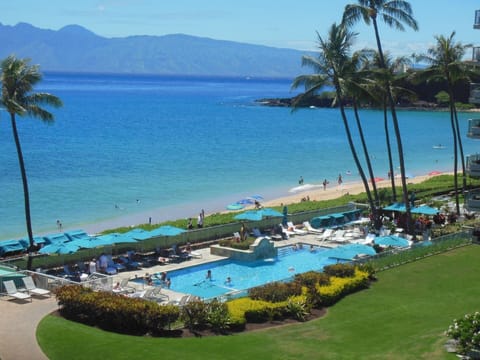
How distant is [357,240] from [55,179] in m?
46.7

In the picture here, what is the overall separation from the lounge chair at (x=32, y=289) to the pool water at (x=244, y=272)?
598 centimetres

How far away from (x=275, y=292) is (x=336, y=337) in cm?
367

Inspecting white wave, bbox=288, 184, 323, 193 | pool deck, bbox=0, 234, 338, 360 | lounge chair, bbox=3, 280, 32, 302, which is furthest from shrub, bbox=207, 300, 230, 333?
white wave, bbox=288, 184, 323, 193

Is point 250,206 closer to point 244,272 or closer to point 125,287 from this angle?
point 244,272

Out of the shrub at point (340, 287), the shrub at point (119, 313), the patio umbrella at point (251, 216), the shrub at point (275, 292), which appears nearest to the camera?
the shrub at point (119, 313)

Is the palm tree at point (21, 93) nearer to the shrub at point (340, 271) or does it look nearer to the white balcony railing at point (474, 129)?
the shrub at point (340, 271)

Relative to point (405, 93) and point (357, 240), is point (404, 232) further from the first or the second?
point (405, 93)

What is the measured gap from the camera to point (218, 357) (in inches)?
754

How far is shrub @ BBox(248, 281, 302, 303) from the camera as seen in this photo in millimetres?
24328

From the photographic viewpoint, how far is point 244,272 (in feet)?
113

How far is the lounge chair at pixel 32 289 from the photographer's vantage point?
2470 cm

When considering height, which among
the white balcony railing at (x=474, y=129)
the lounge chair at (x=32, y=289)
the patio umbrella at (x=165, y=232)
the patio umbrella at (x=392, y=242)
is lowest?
the patio umbrella at (x=392, y=242)

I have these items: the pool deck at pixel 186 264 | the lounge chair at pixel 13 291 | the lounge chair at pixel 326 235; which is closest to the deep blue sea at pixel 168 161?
the pool deck at pixel 186 264

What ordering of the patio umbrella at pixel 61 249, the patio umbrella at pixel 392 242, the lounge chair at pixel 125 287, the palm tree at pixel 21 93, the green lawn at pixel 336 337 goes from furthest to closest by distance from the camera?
the patio umbrella at pixel 392 242, the palm tree at pixel 21 93, the patio umbrella at pixel 61 249, the lounge chair at pixel 125 287, the green lawn at pixel 336 337
